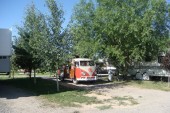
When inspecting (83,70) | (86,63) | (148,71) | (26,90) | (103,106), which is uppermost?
(86,63)

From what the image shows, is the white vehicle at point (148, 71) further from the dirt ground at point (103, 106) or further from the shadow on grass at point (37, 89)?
the dirt ground at point (103, 106)

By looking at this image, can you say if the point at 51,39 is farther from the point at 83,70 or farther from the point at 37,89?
the point at 83,70

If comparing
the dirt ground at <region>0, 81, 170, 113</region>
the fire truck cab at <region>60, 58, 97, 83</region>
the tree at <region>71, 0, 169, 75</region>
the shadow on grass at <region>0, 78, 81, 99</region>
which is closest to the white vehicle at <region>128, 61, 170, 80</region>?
the tree at <region>71, 0, 169, 75</region>

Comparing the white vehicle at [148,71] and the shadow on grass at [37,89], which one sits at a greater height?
the white vehicle at [148,71]

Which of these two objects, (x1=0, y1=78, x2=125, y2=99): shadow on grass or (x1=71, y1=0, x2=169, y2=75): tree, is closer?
(x1=0, y1=78, x2=125, y2=99): shadow on grass

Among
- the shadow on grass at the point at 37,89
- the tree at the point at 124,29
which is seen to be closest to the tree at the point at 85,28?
the tree at the point at 124,29

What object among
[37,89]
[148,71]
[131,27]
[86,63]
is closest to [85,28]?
[86,63]

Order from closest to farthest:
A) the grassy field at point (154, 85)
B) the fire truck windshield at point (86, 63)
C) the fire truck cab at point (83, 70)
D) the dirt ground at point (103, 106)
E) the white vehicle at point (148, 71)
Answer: the dirt ground at point (103, 106) < the grassy field at point (154, 85) < the fire truck cab at point (83, 70) < the fire truck windshield at point (86, 63) < the white vehicle at point (148, 71)

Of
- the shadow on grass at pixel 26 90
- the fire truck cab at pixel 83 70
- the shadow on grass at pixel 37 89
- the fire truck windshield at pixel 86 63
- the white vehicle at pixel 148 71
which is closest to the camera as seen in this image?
the shadow on grass at pixel 26 90

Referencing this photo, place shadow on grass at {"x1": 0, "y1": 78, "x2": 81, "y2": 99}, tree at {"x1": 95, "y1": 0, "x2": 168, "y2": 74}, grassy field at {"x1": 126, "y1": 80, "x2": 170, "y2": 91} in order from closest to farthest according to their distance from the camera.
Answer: shadow on grass at {"x1": 0, "y1": 78, "x2": 81, "y2": 99}
grassy field at {"x1": 126, "y1": 80, "x2": 170, "y2": 91}
tree at {"x1": 95, "y1": 0, "x2": 168, "y2": 74}

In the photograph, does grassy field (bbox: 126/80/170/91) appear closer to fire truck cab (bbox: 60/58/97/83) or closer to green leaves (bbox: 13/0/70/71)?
fire truck cab (bbox: 60/58/97/83)

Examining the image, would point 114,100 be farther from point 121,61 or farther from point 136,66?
point 136,66

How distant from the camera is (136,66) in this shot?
31.1m

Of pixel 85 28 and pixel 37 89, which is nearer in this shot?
pixel 37 89
